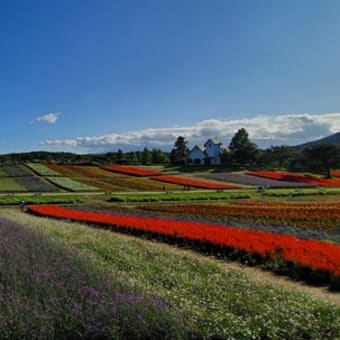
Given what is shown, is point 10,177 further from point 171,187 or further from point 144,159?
point 144,159

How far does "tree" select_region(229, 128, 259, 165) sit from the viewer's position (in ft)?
296

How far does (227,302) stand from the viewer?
6.22 meters

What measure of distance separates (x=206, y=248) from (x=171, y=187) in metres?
41.4

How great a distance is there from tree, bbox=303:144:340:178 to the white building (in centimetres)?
2571

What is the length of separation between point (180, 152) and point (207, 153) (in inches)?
273

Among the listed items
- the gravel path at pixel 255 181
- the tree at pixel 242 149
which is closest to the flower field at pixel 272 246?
the gravel path at pixel 255 181

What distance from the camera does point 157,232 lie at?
630 inches

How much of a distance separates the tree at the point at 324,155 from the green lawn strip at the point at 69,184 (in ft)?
150

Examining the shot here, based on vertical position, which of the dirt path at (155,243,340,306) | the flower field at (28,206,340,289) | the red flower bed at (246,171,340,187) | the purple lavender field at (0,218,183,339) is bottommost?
the red flower bed at (246,171,340,187)

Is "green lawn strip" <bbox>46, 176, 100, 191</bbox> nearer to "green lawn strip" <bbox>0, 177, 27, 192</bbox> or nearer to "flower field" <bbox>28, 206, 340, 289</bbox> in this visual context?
"green lawn strip" <bbox>0, 177, 27, 192</bbox>

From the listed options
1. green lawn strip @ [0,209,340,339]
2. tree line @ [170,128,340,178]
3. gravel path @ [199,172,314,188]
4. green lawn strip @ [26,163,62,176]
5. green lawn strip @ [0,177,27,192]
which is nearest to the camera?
green lawn strip @ [0,209,340,339]

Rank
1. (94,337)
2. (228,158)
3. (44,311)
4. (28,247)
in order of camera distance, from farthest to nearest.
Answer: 1. (228,158)
2. (28,247)
3. (44,311)
4. (94,337)

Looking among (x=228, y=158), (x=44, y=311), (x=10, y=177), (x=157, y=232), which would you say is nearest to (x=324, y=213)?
(x=157, y=232)

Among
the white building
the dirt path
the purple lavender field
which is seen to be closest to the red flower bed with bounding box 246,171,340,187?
the white building
